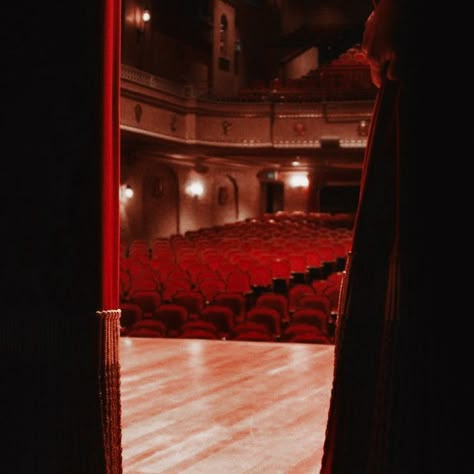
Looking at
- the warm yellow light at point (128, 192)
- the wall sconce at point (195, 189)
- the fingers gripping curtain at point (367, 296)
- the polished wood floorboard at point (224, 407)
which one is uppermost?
the wall sconce at point (195, 189)

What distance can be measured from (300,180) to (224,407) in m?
15.1

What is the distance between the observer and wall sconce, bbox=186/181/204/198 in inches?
685

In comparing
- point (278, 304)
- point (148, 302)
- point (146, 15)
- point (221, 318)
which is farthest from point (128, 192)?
point (221, 318)

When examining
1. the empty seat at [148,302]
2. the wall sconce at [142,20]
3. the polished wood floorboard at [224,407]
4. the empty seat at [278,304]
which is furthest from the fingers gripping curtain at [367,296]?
the wall sconce at [142,20]

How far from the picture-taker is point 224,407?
138 inches

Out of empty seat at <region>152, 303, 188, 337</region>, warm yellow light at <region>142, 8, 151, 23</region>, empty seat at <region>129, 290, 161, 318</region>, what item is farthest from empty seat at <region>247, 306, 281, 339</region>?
warm yellow light at <region>142, 8, 151, 23</region>

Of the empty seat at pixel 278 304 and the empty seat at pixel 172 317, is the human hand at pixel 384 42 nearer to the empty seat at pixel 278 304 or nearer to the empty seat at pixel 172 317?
the empty seat at pixel 172 317

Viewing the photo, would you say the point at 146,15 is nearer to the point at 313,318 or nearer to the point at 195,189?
the point at 195,189

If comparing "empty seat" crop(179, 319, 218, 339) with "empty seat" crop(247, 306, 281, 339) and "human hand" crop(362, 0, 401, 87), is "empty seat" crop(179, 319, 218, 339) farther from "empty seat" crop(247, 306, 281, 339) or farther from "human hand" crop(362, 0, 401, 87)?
"human hand" crop(362, 0, 401, 87)

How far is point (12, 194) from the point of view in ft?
6.72

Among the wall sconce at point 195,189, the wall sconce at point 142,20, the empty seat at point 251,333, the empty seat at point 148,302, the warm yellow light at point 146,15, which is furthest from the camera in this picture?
the wall sconce at point 195,189

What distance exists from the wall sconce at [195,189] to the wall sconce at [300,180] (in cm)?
226

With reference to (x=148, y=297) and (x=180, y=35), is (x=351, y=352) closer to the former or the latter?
(x=148, y=297)

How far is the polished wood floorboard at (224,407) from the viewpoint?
2713mm
